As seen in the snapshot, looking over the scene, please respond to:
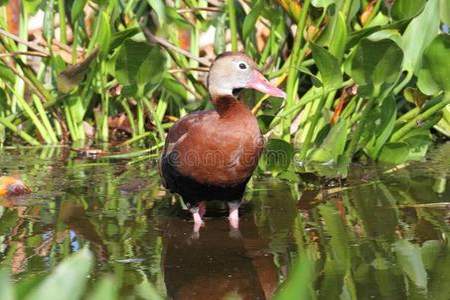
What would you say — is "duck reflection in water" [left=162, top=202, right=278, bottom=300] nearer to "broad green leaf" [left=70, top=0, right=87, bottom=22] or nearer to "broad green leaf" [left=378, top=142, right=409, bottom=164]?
"broad green leaf" [left=378, top=142, right=409, bottom=164]

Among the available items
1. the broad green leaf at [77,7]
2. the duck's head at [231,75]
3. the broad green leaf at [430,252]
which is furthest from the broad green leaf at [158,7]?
the broad green leaf at [430,252]

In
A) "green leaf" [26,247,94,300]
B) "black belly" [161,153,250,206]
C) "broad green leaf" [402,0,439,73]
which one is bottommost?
"green leaf" [26,247,94,300]

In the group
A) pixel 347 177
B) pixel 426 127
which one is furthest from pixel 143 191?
pixel 426 127

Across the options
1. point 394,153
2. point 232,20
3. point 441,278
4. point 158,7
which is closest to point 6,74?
point 158,7

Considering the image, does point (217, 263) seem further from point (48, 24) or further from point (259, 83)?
point (48, 24)

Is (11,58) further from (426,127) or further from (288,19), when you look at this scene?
(426,127)

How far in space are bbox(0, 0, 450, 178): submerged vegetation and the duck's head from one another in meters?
0.45

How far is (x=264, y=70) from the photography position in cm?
715

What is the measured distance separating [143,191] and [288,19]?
207 centimetres

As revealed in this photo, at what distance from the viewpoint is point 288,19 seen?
24.1 feet

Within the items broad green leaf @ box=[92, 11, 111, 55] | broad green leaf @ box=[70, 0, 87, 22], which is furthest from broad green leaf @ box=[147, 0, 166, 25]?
broad green leaf @ box=[70, 0, 87, 22]

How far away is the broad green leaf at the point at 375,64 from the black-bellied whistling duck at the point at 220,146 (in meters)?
0.63

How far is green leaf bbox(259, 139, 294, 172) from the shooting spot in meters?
5.88

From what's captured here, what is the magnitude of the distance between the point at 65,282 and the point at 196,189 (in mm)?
3759
